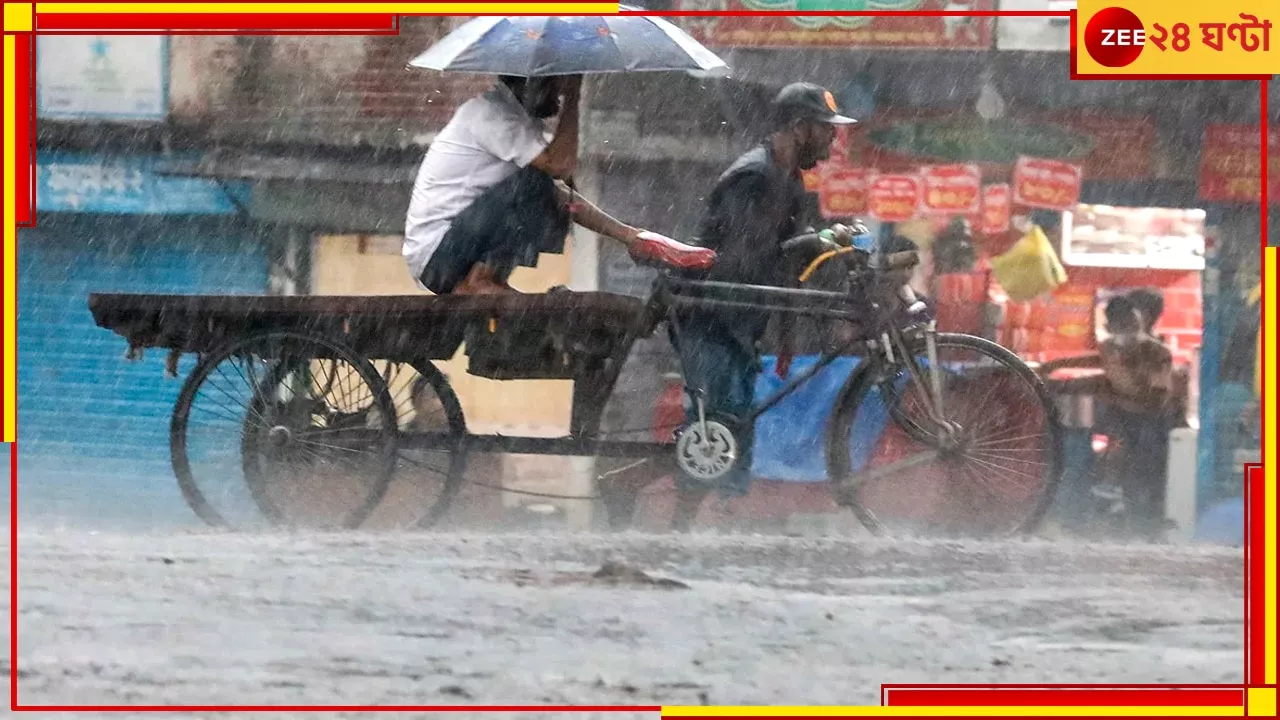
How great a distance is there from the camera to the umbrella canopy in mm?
5270

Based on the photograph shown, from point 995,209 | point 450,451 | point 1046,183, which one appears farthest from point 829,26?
point 450,451

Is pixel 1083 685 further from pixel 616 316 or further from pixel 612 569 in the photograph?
pixel 616 316

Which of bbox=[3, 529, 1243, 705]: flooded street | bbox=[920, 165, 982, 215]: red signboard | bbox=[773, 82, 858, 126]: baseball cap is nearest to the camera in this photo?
bbox=[3, 529, 1243, 705]: flooded street

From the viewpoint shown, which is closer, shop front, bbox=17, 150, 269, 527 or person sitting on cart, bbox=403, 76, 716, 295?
person sitting on cart, bbox=403, 76, 716, 295

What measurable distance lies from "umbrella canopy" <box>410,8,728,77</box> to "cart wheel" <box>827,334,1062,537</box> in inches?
56.1

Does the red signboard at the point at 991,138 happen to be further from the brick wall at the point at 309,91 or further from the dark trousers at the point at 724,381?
the dark trousers at the point at 724,381

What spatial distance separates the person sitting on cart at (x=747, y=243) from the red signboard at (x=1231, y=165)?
317cm

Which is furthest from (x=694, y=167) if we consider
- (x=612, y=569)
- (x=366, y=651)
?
(x=366, y=651)

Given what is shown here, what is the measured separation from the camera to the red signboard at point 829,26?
7.24 metres

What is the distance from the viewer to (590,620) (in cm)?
488

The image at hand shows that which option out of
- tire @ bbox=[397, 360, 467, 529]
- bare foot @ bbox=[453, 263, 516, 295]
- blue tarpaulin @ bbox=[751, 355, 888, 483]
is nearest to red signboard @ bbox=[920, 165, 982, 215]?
blue tarpaulin @ bbox=[751, 355, 888, 483]

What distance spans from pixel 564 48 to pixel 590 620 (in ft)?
6.79

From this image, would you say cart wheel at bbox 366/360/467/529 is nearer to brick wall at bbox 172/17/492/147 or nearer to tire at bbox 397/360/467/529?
tire at bbox 397/360/467/529

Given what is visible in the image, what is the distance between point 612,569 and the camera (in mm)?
5301
